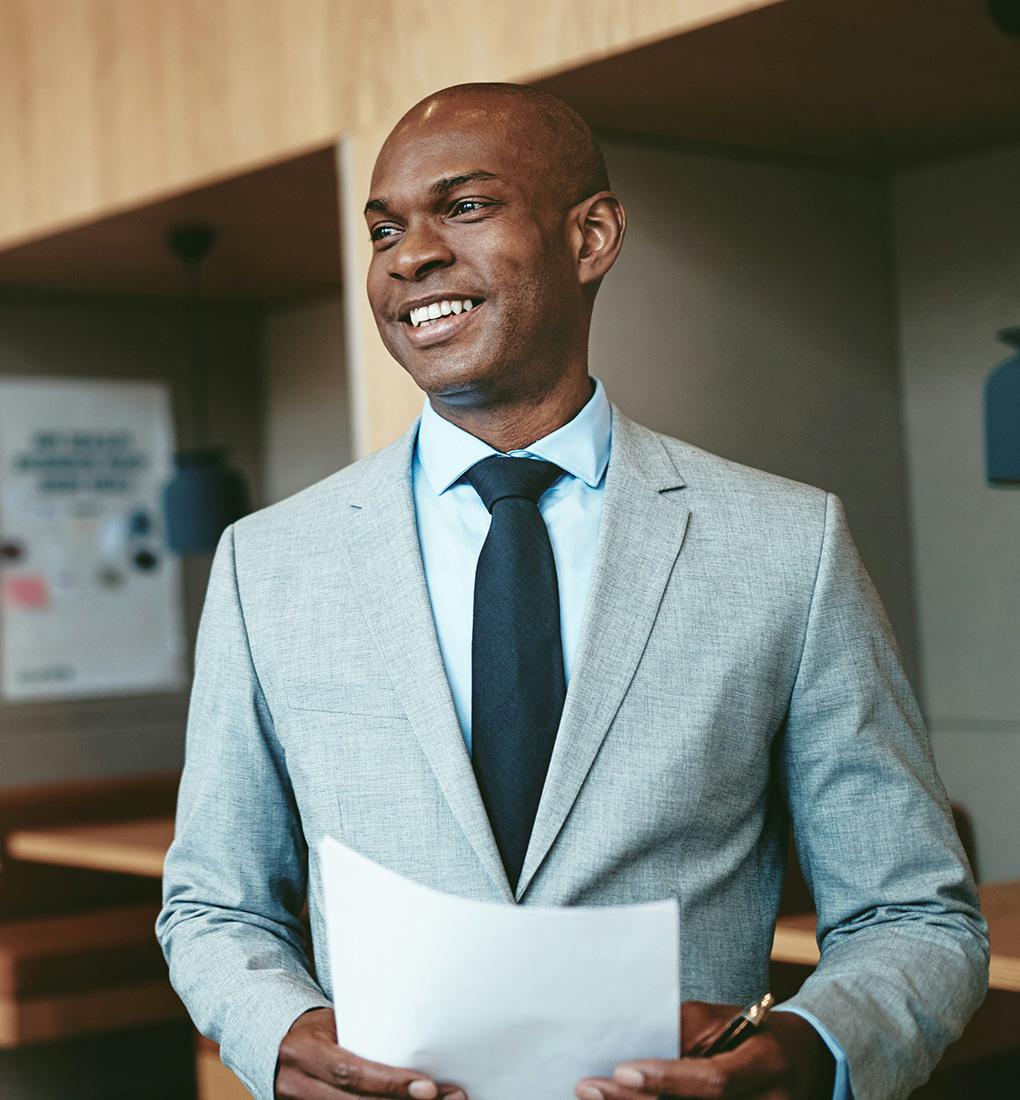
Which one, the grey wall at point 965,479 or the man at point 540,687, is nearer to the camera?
the man at point 540,687

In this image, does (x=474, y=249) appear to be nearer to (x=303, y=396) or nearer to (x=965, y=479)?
(x=965, y=479)

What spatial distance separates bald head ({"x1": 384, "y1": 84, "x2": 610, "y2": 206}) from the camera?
61.4 inches

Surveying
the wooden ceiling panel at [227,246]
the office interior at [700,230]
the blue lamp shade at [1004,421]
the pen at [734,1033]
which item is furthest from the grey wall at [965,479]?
the pen at [734,1033]

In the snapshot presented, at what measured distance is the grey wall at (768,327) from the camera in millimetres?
2906

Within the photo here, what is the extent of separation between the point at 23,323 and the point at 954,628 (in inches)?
110

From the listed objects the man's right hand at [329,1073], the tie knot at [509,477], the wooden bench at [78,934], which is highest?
the tie knot at [509,477]

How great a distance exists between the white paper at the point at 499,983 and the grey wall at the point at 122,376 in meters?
3.58

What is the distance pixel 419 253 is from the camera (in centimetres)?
153

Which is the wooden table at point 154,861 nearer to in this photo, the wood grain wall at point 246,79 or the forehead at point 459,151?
the wood grain wall at point 246,79

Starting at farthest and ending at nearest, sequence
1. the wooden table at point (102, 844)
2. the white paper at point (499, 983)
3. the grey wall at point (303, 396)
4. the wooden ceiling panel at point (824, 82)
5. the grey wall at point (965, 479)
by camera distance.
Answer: the grey wall at point (303, 396) → the wooden table at point (102, 844) → the grey wall at point (965, 479) → the wooden ceiling panel at point (824, 82) → the white paper at point (499, 983)

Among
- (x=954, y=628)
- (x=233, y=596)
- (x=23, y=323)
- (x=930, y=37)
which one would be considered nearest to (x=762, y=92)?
(x=930, y=37)

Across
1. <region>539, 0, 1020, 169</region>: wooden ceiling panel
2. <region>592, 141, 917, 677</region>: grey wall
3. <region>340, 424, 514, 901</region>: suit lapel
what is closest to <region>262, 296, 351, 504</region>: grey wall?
<region>592, 141, 917, 677</region>: grey wall

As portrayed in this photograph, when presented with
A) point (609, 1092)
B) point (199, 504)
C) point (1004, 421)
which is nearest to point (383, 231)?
point (609, 1092)

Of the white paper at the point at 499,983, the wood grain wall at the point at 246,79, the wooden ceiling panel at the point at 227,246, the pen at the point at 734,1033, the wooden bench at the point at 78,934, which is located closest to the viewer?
the white paper at the point at 499,983
